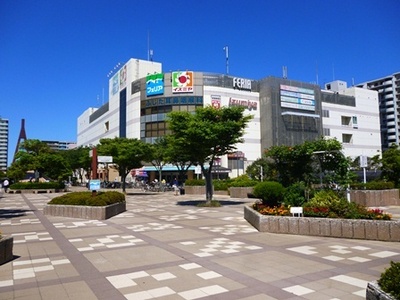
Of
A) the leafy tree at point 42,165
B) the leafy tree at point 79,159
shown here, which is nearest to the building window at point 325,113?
the leafy tree at point 79,159

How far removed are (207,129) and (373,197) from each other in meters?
10.7

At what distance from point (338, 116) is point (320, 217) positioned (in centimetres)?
6601

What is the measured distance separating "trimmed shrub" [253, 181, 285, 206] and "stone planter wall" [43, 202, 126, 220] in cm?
716

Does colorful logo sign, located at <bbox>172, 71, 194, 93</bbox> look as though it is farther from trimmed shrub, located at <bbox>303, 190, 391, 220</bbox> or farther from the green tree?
trimmed shrub, located at <bbox>303, 190, 391, 220</bbox>

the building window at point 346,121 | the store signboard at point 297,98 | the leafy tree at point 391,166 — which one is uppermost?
the store signboard at point 297,98

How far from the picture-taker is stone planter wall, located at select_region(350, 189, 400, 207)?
19797 mm

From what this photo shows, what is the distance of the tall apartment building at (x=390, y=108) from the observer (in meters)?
98.9

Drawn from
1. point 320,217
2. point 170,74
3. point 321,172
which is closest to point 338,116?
point 170,74

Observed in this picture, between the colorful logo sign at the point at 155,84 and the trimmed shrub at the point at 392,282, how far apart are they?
55.0 meters

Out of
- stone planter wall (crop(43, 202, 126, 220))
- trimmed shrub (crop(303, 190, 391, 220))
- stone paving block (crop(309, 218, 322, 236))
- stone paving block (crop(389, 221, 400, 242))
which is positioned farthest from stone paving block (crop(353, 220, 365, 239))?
stone planter wall (crop(43, 202, 126, 220))

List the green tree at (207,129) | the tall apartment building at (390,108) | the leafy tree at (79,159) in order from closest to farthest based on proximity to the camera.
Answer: the green tree at (207,129), the leafy tree at (79,159), the tall apartment building at (390,108)

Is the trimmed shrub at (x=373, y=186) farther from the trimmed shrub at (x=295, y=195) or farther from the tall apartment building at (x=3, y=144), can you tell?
the tall apartment building at (x=3, y=144)

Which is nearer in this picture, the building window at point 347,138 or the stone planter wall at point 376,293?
the stone planter wall at point 376,293

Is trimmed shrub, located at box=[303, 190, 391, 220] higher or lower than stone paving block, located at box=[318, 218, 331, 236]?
higher
